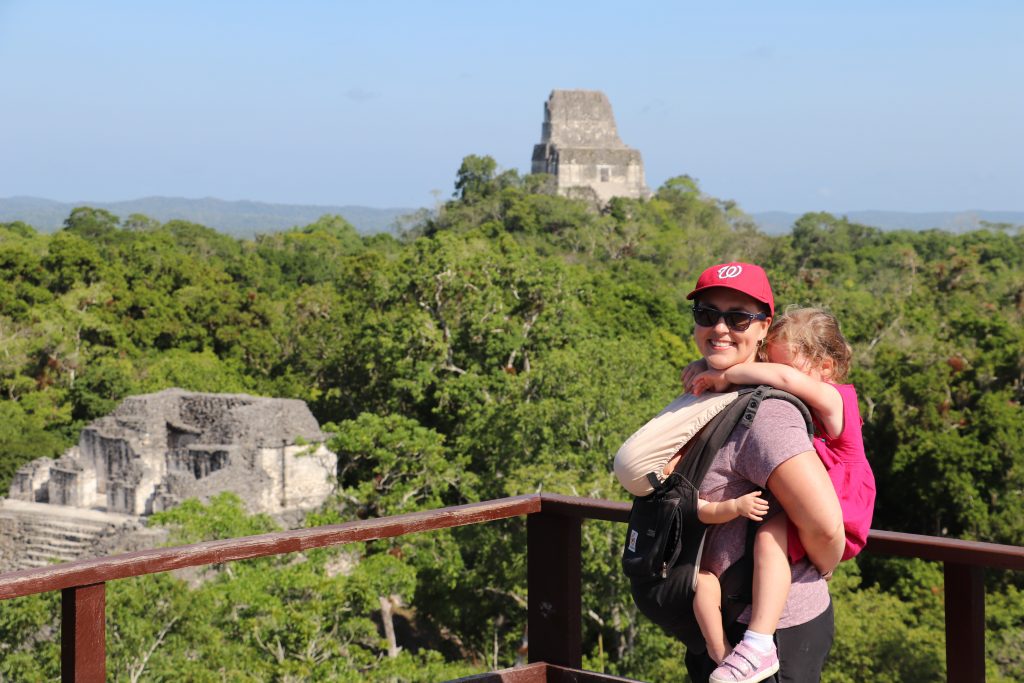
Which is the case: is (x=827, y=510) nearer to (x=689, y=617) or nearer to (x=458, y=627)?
(x=689, y=617)

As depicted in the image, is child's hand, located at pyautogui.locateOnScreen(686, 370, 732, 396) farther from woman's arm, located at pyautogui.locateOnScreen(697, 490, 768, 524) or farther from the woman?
woman's arm, located at pyautogui.locateOnScreen(697, 490, 768, 524)

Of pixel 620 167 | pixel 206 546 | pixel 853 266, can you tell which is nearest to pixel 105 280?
pixel 853 266

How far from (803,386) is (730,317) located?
21 centimetres

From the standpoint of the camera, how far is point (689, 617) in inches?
89.5

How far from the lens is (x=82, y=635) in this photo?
2.49m

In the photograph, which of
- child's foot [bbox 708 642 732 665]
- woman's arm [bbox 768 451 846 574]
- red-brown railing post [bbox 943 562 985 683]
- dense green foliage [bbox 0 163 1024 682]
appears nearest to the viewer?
woman's arm [bbox 768 451 846 574]

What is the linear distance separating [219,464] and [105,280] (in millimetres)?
11973

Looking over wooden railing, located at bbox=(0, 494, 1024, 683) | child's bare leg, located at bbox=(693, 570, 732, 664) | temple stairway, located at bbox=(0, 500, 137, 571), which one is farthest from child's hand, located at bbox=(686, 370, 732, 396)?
temple stairway, located at bbox=(0, 500, 137, 571)

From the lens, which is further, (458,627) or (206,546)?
(458,627)

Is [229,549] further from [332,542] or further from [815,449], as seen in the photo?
[815,449]

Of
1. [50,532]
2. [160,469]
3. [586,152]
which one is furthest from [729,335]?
[586,152]

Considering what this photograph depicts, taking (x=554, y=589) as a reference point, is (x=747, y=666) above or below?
above

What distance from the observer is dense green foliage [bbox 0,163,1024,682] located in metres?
13.0

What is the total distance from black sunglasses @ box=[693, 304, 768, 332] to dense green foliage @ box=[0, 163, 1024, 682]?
10490 millimetres
